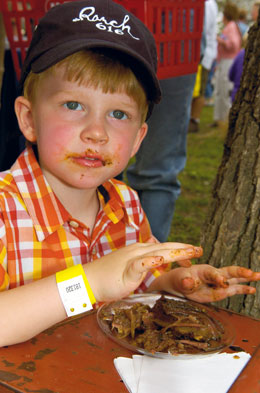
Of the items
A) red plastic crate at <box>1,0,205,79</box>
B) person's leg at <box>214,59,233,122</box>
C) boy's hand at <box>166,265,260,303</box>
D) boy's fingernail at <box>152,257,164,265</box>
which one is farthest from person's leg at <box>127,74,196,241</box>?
person's leg at <box>214,59,233,122</box>

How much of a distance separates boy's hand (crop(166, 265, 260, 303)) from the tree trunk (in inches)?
9.3

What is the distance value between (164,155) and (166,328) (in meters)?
1.63

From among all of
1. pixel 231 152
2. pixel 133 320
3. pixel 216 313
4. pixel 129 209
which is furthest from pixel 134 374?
pixel 231 152

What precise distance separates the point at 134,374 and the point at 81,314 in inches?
12.0

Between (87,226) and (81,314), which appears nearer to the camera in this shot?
(81,314)

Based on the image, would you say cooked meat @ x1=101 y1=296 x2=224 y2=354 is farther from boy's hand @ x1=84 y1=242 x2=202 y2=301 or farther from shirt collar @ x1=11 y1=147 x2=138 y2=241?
shirt collar @ x1=11 y1=147 x2=138 y2=241

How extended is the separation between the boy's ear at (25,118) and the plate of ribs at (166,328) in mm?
655

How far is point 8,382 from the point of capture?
964 millimetres

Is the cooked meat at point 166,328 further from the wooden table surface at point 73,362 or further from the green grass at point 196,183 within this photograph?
the green grass at point 196,183

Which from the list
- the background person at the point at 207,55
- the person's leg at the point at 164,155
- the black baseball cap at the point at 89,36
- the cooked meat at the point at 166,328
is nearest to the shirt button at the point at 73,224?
the cooked meat at the point at 166,328

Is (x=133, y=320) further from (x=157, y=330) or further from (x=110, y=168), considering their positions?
(x=110, y=168)

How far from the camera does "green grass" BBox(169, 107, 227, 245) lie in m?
4.06

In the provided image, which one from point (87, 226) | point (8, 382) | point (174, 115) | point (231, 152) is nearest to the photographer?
point (8, 382)

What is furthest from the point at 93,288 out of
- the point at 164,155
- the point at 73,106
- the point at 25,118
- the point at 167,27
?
the point at 164,155
